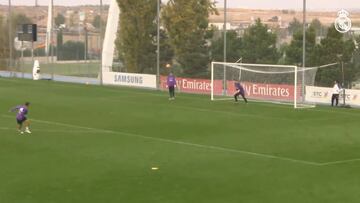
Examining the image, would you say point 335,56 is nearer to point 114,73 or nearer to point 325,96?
point 325,96

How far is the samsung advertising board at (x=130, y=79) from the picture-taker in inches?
2127

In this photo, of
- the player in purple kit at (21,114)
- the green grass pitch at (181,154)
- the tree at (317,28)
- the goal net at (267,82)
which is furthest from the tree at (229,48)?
the player in purple kit at (21,114)

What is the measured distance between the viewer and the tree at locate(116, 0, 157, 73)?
60656mm

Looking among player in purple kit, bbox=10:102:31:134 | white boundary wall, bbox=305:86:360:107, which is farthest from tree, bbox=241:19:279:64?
player in purple kit, bbox=10:102:31:134

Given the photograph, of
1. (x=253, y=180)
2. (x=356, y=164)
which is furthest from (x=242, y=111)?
(x=253, y=180)

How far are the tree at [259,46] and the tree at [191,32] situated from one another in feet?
11.3

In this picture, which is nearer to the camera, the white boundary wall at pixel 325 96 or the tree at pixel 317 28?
the white boundary wall at pixel 325 96

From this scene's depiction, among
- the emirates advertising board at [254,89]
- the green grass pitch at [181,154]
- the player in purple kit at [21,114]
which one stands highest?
the emirates advertising board at [254,89]

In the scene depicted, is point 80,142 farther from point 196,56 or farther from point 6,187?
point 196,56

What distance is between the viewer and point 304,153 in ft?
77.7

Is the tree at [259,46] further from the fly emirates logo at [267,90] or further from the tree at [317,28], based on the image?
the fly emirates logo at [267,90]

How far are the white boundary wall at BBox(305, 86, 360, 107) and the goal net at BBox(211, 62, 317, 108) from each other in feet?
1.20

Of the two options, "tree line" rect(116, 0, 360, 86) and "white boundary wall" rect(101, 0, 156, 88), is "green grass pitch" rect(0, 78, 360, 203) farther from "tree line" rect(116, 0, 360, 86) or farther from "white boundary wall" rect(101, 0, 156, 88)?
"white boundary wall" rect(101, 0, 156, 88)
